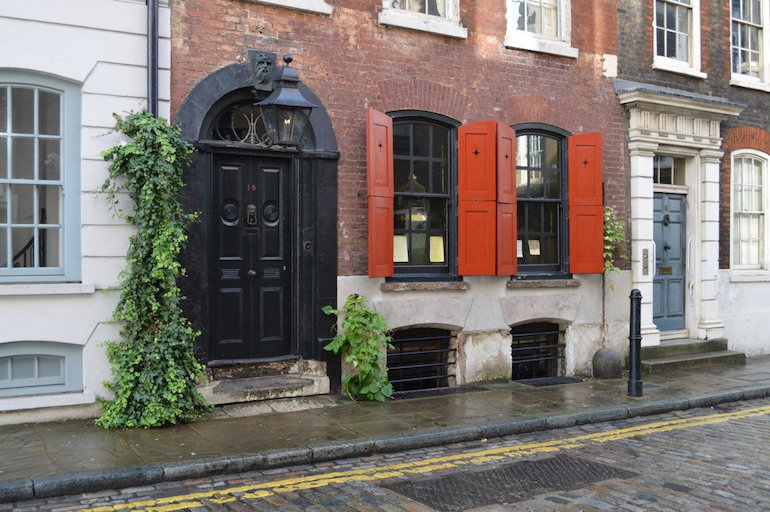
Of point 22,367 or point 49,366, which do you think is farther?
point 49,366

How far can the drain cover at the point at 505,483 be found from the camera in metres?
5.95

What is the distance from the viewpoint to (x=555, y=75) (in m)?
11.7

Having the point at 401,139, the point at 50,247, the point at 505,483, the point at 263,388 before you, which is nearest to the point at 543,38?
the point at 401,139

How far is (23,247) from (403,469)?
Result: 4669mm

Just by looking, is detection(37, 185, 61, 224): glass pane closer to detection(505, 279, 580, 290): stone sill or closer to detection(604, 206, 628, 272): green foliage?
detection(505, 279, 580, 290): stone sill

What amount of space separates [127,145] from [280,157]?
6.82ft

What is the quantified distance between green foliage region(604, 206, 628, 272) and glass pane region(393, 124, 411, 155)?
12.2 ft

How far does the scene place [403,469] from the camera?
6875mm

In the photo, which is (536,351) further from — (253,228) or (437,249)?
(253,228)

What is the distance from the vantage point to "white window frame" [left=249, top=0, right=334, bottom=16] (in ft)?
30.5

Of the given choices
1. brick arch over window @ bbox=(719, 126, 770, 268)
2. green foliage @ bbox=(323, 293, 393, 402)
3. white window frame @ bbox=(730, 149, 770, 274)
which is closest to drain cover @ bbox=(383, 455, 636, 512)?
green foliage @ bbox=(323, 293, 393, 402)

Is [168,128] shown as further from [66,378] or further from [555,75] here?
[555,75]

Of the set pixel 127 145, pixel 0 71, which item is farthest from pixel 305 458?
pixel 0 71

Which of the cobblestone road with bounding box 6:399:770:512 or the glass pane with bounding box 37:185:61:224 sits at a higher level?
the glass pane with bounding box 37:185:61:224
